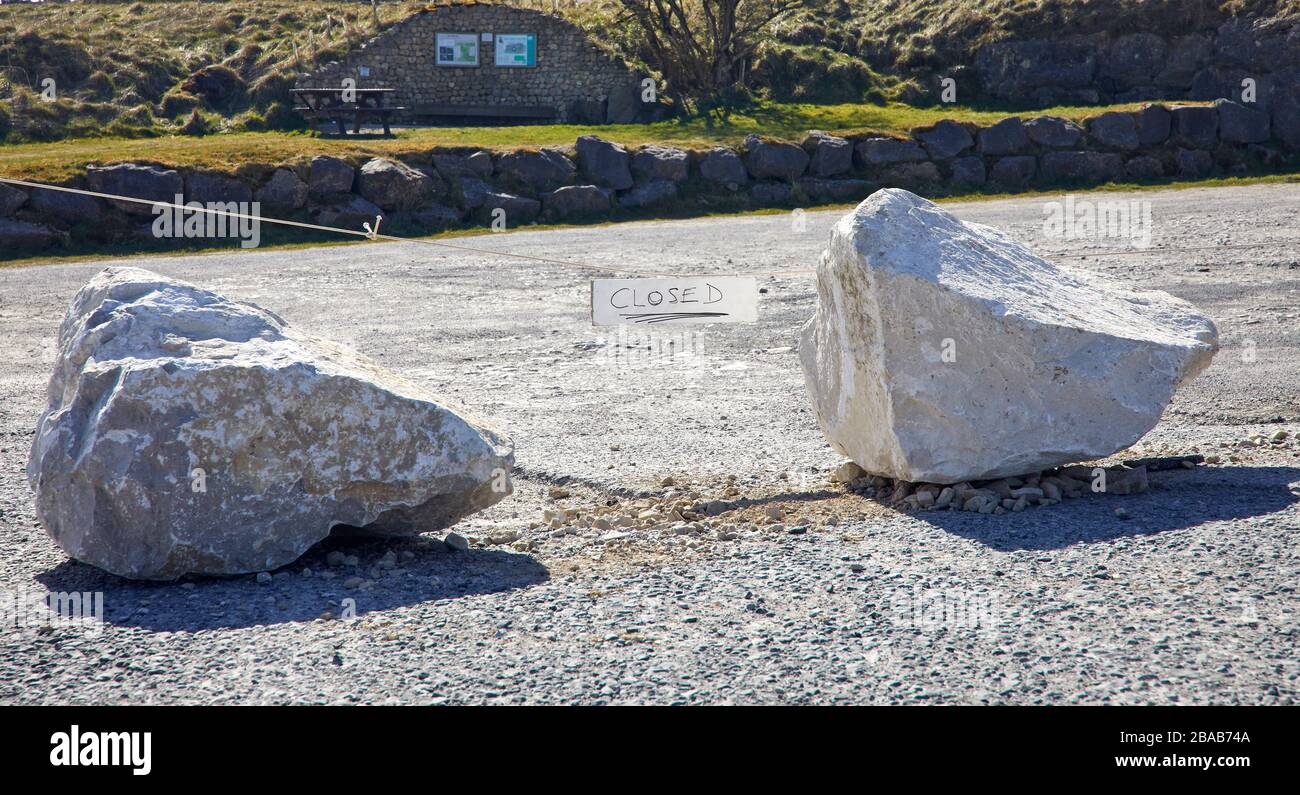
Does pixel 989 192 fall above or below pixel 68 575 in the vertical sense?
above

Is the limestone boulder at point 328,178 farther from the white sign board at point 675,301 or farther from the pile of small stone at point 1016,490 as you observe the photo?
the pile of small stone at point 1016,490

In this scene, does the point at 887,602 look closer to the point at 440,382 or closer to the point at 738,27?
the point at 440,382

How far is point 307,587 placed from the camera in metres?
4.81

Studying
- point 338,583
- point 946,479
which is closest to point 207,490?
point 338,583

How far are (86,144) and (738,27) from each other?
13655 millimetres

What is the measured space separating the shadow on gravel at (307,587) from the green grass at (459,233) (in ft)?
35.6

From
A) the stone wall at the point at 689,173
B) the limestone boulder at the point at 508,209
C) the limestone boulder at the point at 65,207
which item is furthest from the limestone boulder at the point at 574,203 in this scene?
the limestone boulder at the point at 65,207

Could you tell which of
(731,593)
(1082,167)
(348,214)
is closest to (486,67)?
(348,214)

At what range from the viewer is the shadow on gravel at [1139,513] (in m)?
5.09

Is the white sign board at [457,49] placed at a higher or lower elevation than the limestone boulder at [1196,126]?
higher

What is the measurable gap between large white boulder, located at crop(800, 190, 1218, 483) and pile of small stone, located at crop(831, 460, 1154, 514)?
115mm

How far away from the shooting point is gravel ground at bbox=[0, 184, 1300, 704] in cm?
381
